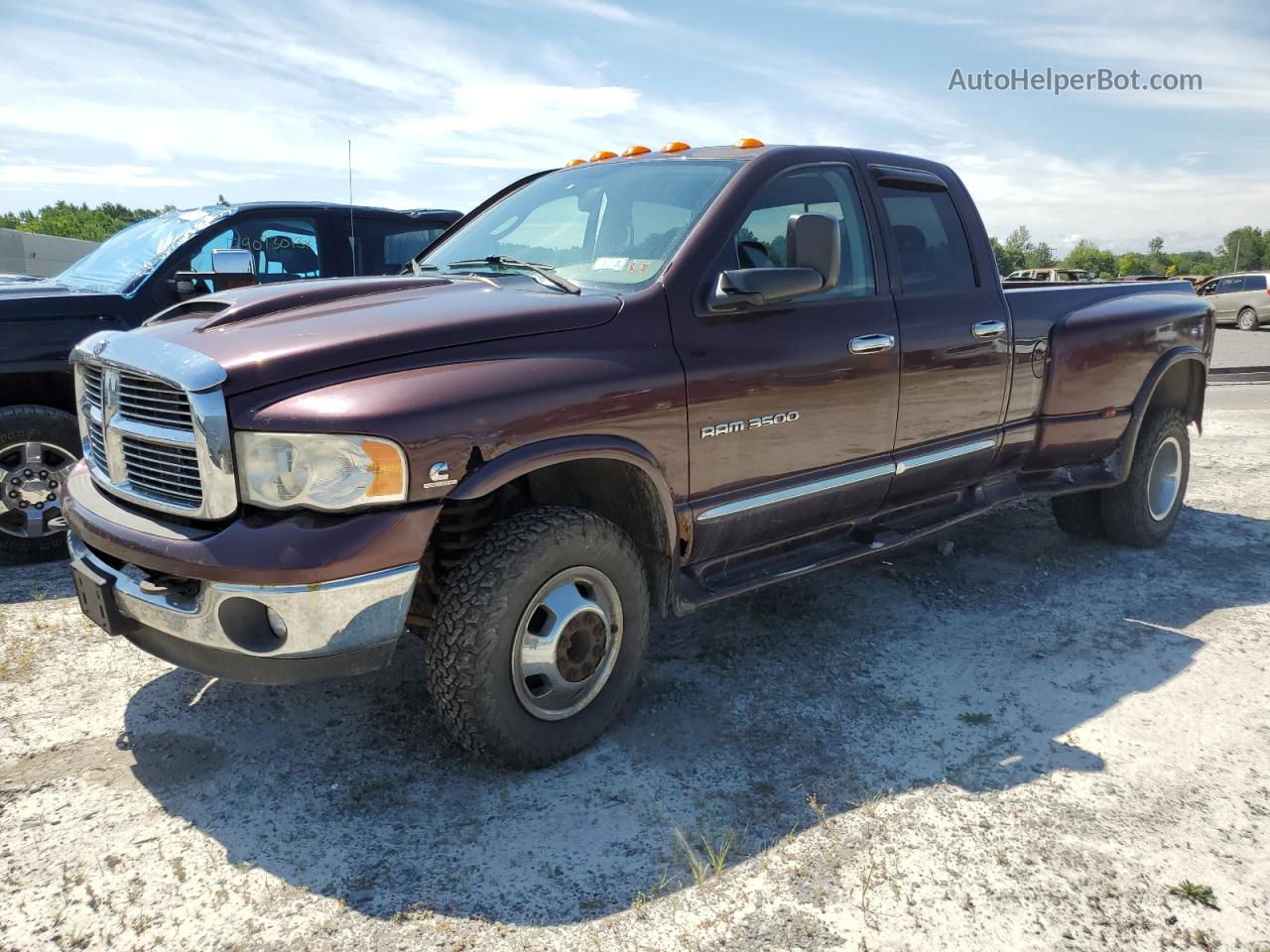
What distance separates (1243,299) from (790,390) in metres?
26.0

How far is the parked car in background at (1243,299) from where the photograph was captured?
23552 mm

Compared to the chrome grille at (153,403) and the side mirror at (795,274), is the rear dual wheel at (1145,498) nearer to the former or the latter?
the side mirror at (795,274)

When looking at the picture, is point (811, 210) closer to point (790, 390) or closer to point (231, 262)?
point (790, 390)

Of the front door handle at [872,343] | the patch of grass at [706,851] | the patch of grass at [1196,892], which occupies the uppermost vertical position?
the front door handle at [872,343]

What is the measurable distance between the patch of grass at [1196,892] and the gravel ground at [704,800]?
0.04 feet

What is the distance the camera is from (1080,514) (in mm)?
5410

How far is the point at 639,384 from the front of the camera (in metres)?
2.95

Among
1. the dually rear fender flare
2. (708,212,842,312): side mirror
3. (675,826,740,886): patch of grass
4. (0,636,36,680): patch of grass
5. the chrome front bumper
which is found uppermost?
(708,212,842,312): side mirror

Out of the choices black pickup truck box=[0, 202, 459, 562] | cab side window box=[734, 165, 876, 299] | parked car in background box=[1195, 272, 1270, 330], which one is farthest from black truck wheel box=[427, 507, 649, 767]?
parked car in background box=[1195, 272, 1270, 330]

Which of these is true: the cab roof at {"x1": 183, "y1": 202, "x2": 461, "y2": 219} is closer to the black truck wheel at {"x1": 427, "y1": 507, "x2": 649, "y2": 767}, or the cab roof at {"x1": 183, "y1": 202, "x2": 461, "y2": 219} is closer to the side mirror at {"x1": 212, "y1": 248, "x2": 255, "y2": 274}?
the side mirror at {"x1": 212, "y1": 248, "x2": 255, "y2": 274}

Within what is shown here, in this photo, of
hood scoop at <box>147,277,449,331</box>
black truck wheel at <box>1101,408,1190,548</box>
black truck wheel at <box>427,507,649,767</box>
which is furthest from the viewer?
black truck wheel at <box>1101,408,1190,548</box>

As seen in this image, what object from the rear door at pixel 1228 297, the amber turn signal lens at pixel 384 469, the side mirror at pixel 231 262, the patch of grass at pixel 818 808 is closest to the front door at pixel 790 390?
the patch of grass at pixel 818 808

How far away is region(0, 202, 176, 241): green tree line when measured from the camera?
1738 inches

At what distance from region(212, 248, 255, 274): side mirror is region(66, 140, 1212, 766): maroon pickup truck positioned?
45.5 inches
